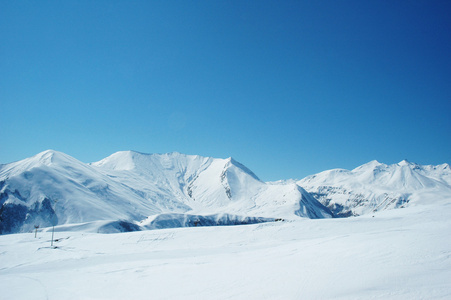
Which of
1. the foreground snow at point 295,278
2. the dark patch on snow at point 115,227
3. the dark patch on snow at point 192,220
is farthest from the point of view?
the dark patch on snow at point 192,220

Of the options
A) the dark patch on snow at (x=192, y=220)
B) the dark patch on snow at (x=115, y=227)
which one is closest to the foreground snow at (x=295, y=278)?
the dark patch on snow at (x=115, y=227)

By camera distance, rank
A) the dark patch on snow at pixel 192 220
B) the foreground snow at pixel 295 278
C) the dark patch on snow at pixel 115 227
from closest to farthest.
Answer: the foreground snow at pixel 295 278 → the dark patch on snow at pixel 115 227 → the dark patch on snow at pixel 192 220

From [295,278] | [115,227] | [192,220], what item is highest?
[192,220]

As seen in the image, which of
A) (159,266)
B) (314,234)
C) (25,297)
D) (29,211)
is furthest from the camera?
(29,211)

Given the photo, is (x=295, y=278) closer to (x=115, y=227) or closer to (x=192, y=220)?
(x=115, y=227)

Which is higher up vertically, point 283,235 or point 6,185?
point 6,185

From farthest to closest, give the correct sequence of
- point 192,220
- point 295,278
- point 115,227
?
point 192,220, point 115,227, point 295,278

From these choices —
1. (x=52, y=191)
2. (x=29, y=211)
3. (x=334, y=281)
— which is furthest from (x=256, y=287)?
(x=52, y=191)

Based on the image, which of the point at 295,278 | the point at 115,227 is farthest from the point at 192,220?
the point at 295,278

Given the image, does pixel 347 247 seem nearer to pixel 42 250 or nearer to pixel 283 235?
pixel 283 235

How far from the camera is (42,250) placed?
127 feet

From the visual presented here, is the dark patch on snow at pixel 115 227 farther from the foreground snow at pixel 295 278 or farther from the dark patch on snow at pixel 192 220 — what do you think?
the foreground snow at pixel 295 278

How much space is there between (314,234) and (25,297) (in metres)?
31.4

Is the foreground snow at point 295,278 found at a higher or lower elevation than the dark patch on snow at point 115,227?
lower
